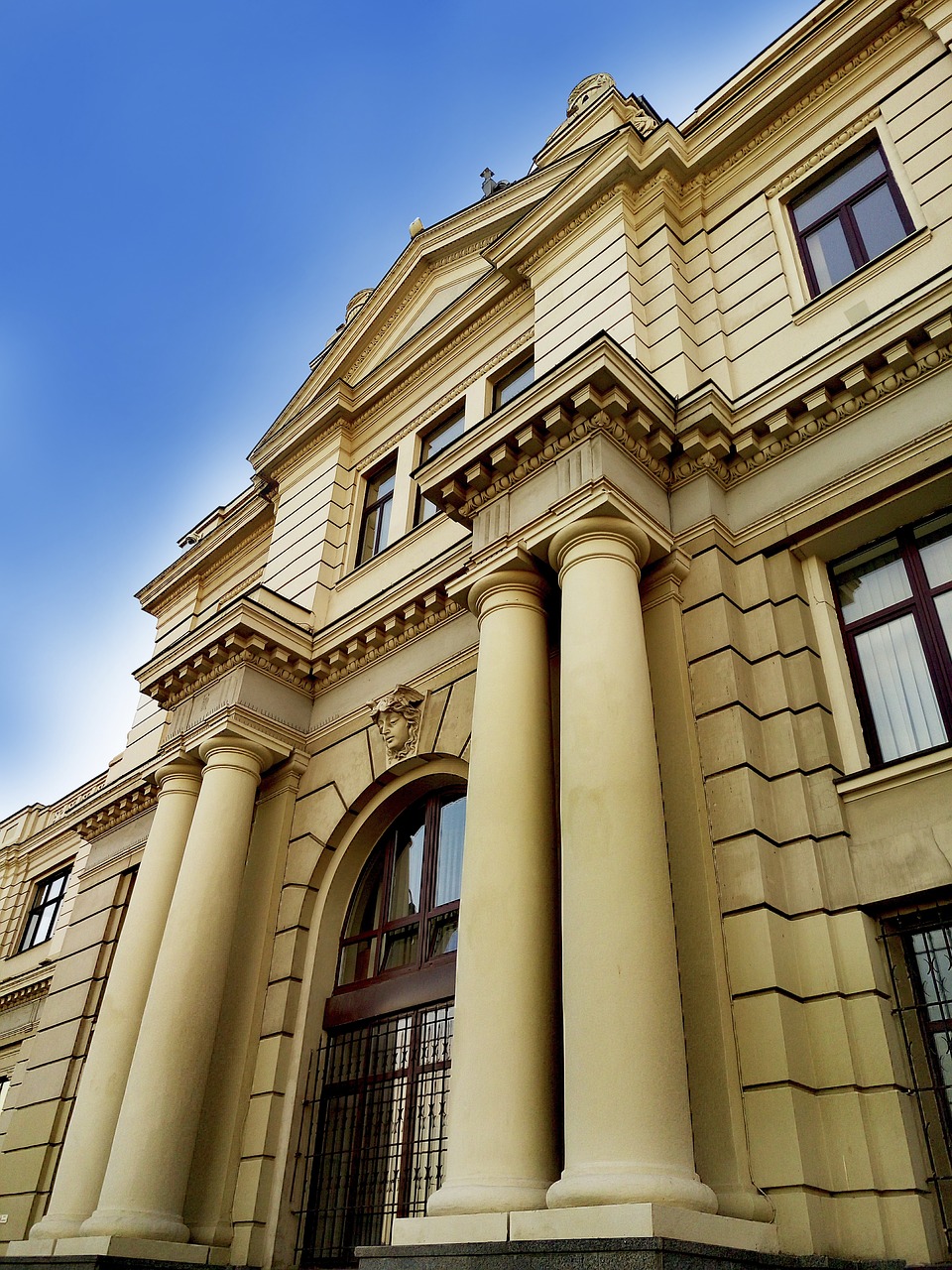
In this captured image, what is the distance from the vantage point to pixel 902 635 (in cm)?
967

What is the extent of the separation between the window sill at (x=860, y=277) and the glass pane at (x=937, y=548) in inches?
118

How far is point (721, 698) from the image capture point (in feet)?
32.0

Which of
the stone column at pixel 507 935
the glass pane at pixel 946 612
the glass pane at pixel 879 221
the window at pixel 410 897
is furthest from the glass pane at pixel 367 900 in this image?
the glass pane at pixel 879 221

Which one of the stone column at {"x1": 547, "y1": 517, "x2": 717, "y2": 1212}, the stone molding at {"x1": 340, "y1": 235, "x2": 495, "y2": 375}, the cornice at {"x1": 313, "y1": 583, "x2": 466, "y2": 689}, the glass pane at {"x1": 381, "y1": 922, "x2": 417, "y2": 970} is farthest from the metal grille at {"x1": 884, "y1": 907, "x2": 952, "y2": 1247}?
the stone molding at {"x1": 340, "y1": 235, "x2": 495, "y2": 375}

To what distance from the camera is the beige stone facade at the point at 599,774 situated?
7.81 meters

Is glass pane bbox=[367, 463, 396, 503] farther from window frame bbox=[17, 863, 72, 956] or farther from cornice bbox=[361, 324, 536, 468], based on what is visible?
window frame bbox=[17, 863, 72, 956]

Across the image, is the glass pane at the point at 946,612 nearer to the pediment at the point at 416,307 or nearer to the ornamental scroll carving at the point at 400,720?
the ornamental scroll carving at the point at 400,720

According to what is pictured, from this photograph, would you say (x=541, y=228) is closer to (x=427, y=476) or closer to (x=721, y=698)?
(x=427, y=476)

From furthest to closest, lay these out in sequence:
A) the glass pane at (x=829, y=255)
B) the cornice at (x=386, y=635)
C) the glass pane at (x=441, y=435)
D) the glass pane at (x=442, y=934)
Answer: the glass pane at (x=441, y=435), the cornice at (x=386, y=635), the glass pane at (x=442, y=934), the glass pane at (x=829, y=255)

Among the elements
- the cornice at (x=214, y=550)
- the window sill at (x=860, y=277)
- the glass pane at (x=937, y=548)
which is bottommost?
the glass pane at (x=937, y=548)

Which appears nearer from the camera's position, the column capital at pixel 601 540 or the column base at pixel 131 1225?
the column capital at pixel 601 540

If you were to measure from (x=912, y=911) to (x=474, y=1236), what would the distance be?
4.22 metres

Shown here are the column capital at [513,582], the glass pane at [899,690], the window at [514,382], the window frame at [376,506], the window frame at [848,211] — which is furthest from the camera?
the window frame at [376,506]

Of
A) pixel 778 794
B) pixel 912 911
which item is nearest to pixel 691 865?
pixel 778 794
